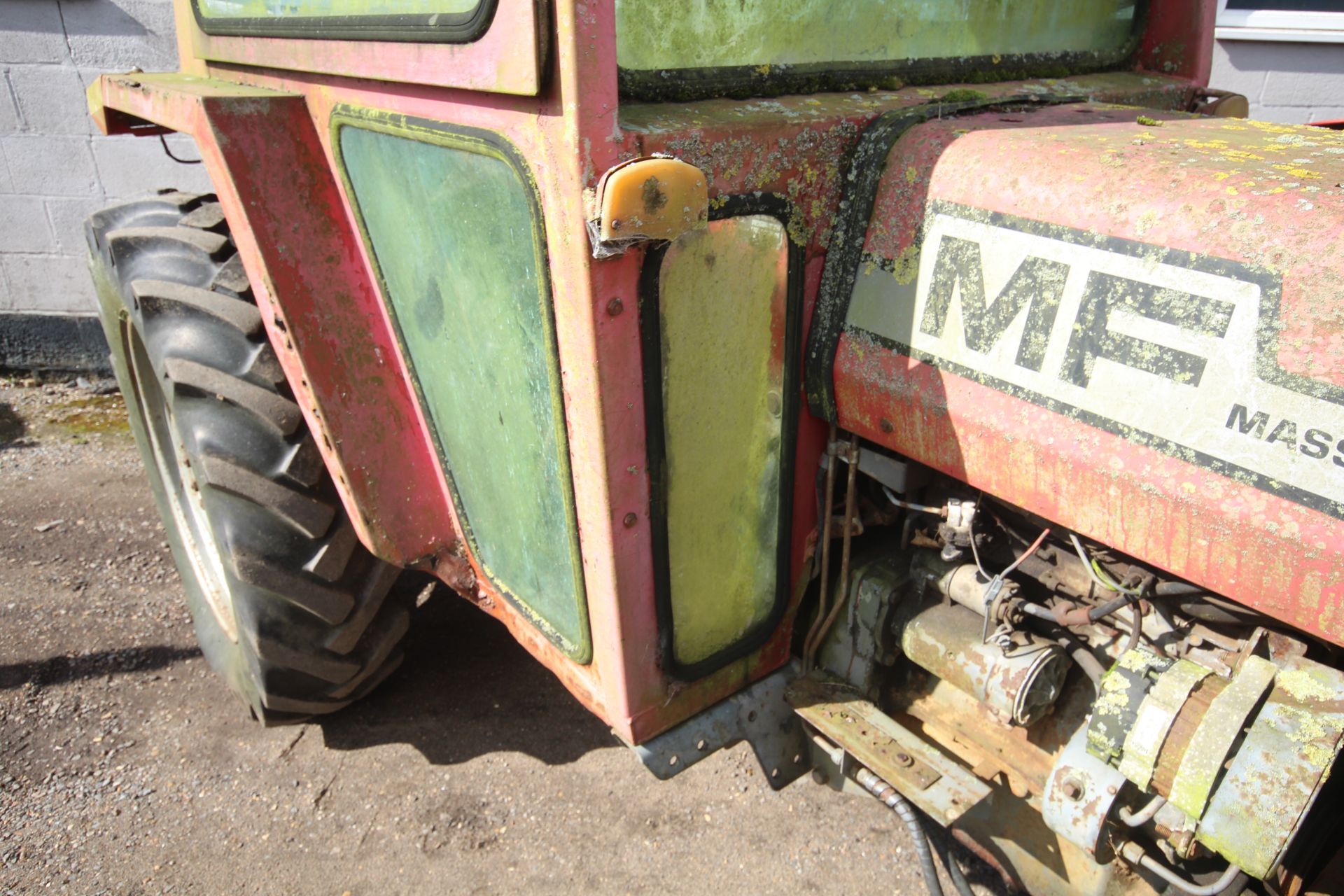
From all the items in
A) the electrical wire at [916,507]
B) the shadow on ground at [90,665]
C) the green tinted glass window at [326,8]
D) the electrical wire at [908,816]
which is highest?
the green tinted glass window at [326,8]

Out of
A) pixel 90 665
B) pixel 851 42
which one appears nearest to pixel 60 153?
pixel 90 665

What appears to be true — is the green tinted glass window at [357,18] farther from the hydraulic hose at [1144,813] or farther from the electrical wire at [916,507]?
the hydraulic hose at [1144,813]

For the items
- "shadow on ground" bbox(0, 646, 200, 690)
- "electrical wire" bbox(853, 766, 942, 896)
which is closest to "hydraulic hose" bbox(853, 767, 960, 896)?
"electrical wire" bbox(853, 766, 942, 896)

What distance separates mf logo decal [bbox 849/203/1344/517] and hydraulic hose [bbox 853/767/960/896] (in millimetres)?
638

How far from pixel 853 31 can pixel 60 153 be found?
3.92 m

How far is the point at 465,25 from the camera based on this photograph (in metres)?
1.04

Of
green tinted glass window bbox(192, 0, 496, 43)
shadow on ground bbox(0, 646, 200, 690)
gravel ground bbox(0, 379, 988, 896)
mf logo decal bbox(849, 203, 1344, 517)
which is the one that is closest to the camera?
mf logo decal bbox(849, 203, 1344, 517)

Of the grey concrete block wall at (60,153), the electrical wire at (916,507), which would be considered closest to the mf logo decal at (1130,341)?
the electrical wire at (916,507)

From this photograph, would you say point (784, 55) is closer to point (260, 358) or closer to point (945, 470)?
point (945, 470)

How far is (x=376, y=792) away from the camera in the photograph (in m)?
2.10

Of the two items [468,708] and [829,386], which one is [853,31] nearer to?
[829,386]

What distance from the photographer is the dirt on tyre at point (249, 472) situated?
173 centimetres

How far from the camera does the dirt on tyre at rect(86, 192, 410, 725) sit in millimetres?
1728

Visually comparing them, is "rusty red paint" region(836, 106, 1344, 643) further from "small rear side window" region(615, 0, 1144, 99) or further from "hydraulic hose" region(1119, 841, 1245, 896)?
"hydraulic hose" region(1119, 841, 1245, 896)
